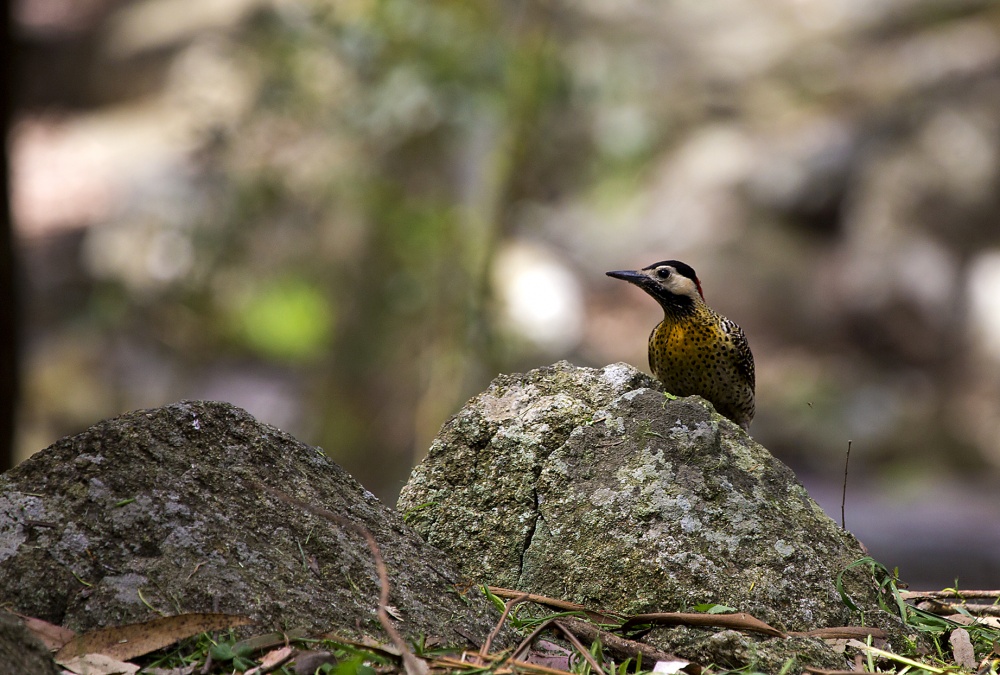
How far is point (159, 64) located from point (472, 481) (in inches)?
638

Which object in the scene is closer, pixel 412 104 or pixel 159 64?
pixel 412 104

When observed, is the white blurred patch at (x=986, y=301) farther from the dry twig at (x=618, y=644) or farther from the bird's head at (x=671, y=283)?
the dry twig at (x=618, y=644)

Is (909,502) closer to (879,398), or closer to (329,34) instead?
(879,398)

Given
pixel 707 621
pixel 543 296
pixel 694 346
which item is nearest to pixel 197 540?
pixel 707 621

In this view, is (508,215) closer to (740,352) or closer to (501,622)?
(740,352)

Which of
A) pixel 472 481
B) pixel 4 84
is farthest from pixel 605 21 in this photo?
pixel 472 481

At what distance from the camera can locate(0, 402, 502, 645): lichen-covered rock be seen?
2.30 m

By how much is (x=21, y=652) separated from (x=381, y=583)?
A: 0.79 meters

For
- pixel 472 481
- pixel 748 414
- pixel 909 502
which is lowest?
pixel 472 481

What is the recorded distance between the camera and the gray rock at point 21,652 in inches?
75.6

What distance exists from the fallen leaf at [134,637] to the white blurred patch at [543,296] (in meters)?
9.76

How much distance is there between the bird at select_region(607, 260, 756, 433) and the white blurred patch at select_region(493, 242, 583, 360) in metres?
7.64

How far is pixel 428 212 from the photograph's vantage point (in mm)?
9953

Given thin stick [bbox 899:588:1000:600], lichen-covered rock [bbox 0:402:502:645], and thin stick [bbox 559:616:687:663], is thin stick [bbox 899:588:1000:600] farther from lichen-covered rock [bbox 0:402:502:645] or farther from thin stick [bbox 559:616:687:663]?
lichen-covered rock [bbox 0:402:502:645]
